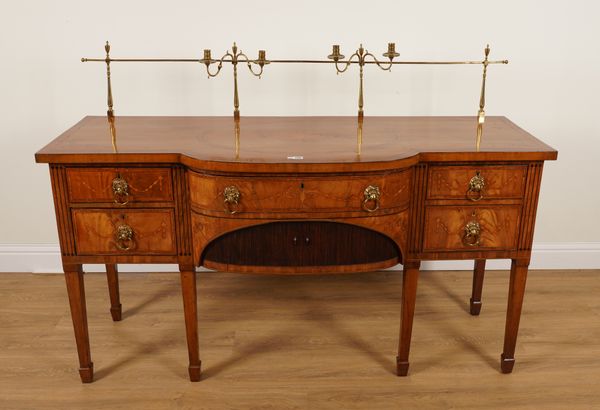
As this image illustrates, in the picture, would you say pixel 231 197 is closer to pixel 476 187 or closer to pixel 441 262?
pixel 476 187

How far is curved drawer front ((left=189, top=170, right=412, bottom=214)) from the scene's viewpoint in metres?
2.07

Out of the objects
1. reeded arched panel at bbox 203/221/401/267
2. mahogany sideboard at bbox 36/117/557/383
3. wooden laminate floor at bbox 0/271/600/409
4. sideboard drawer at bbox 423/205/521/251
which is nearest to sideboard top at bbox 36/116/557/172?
mahogany sideboard at bbox 36/117/557/383

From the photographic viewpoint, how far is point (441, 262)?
3.32m

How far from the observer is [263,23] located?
2885mm

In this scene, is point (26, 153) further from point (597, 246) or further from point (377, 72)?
point (597, 246)

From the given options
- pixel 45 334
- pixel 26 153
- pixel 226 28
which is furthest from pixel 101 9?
pixel 45 334

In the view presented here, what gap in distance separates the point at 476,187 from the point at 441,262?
1194 millimetres

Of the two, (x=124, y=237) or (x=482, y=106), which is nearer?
(x=124, y=237)

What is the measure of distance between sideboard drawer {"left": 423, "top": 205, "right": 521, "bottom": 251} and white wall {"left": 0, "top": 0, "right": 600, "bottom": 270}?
2.98 feet

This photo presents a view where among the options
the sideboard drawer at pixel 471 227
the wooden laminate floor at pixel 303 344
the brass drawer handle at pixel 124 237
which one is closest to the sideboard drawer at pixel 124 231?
the brass drawer handle at pixel 124 237

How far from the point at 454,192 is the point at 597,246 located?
150 centimetres

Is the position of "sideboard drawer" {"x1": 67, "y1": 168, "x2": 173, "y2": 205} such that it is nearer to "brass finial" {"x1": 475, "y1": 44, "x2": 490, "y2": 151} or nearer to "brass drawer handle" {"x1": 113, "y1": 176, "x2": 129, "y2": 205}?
"brass drawer handle" {"x1": 113, "y1": 176, "x2": 129, "y2": 205}

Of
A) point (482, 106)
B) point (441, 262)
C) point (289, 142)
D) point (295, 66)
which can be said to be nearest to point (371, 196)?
point (289, 142)

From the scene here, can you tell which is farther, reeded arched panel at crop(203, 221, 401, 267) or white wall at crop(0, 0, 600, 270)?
white wall at crop(0, 0, 600, 270)
